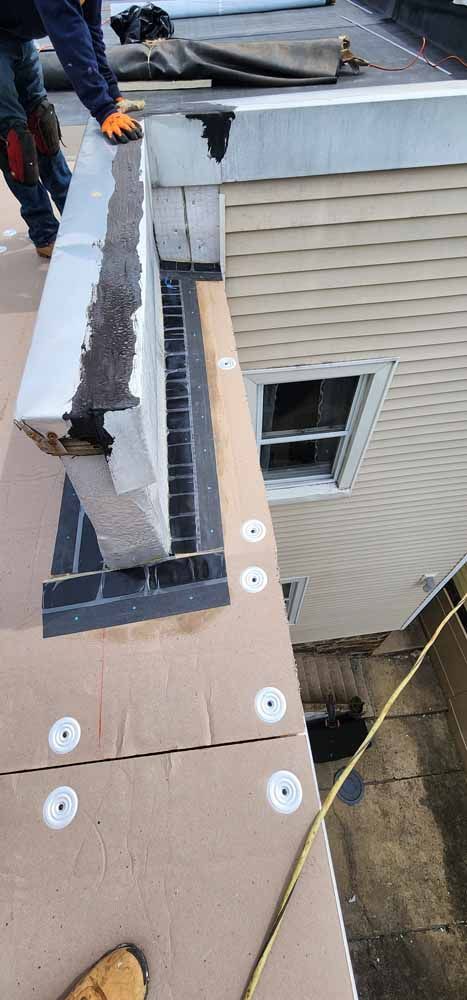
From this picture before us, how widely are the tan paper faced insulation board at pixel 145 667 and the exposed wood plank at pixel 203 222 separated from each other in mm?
1507

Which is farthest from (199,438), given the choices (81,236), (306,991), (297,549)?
(297,549)

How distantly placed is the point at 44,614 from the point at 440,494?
373 centimetres

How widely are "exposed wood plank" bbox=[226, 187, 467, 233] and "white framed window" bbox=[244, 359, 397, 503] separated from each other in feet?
2.87

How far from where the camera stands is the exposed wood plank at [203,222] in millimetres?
2268

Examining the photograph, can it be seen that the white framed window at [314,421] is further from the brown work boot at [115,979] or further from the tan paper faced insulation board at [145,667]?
the brown work boot at [115,979]

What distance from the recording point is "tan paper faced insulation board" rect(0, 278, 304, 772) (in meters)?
1.20

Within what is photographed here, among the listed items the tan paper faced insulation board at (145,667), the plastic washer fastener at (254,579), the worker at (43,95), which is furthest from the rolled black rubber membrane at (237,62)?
the plastic washer fastener at (254,579)

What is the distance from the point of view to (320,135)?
214 centimetres

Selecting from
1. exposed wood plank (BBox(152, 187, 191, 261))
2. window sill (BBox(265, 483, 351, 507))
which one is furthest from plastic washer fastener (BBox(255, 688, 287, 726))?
window sill (BBox(265, 483, 351, 507))

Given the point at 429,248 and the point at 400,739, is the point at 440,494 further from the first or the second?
the point at 400,739

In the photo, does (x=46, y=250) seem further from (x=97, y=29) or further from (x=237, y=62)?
(x=237, y=62)

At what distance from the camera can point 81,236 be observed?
141 centimetres

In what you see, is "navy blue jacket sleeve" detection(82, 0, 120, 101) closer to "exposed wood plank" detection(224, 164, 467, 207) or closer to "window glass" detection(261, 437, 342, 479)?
"exposed wood plank" detection(224, 164, 467, 207)

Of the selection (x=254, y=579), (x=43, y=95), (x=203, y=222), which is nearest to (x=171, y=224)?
(x=203, y=222)
